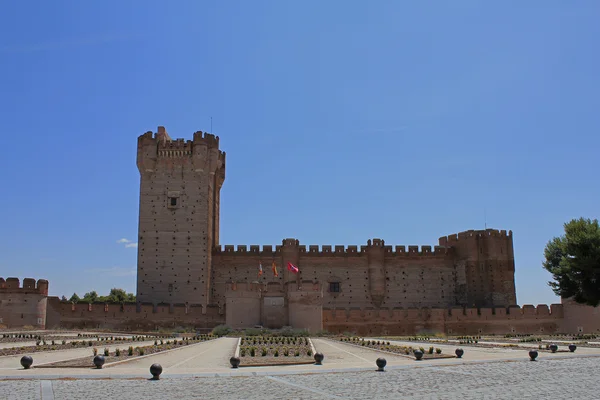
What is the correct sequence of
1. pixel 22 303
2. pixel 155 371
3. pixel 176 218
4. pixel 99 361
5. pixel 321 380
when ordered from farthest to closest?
pixel 176 218, pixel 22 303, pixel 99 361, pixel 321 380, pixel 155 371

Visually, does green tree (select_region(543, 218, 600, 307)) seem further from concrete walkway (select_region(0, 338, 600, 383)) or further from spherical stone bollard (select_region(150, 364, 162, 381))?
spherical stone bollard (select_region(150, 364, 162, 381))

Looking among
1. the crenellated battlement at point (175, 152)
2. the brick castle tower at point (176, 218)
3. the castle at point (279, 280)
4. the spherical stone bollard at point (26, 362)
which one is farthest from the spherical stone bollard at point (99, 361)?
the crenellated battlement at point (175, 152)

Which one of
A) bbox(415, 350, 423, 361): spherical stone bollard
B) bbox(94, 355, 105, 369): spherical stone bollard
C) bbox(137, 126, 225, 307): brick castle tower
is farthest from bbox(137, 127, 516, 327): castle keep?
bbox(94, 355, 105, 369): spherical stone bollard

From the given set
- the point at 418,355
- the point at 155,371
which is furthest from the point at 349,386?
the point at 418,355

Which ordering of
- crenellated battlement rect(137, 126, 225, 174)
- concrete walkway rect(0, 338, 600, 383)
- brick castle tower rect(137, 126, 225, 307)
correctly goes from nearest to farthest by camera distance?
concrete walkway rect(0, 338, 600, 383) → brick castle tower rect(137, 126, 225, 307) → crenellated battlement rect(137, 126, 225, 174)

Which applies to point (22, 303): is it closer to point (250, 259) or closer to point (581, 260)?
point (250, 259)

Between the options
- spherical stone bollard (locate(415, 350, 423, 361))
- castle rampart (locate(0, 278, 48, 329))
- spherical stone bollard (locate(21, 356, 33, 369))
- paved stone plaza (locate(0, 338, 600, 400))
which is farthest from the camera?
castle rampart (locate(0, 278, 48, 329))

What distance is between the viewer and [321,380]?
10.2 meters

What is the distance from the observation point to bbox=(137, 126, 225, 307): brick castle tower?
35.5 metres

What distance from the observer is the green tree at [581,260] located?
86.4 feet

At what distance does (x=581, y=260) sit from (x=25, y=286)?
89.4ft

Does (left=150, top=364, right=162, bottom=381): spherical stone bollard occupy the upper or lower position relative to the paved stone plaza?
upper

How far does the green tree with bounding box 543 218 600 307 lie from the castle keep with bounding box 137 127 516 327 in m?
9.66

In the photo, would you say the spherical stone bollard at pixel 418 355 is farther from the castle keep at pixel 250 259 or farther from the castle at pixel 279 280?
the castle keep at pixel 250 259
